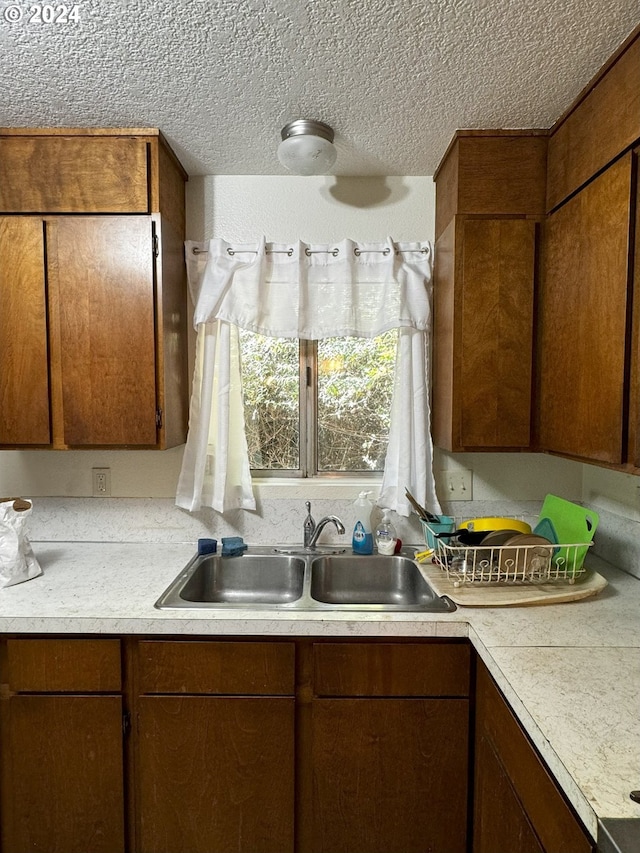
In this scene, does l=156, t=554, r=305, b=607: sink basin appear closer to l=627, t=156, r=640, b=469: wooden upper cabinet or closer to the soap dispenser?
the soap dispenser

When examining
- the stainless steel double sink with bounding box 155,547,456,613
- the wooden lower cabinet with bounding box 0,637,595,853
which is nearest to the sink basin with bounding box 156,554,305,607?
the stainless steel double sink with bounding box 155,547,456,613

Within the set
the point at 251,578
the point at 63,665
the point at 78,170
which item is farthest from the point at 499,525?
the point at 78,170

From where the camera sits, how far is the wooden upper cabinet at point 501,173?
1538mm

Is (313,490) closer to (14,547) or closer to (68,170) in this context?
(14,547)

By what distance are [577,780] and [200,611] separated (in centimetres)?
91

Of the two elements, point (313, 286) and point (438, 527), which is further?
point (313, 286)

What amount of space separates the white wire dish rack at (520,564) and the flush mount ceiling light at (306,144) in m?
1.29

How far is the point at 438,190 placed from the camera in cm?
179

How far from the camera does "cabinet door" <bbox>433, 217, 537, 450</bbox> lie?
1545mm

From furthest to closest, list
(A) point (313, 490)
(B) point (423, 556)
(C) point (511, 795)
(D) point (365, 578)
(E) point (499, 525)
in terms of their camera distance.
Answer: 1. (A) point (313, 490)
2. (D) point (365, 578)
3. (B) point (423, 556)
4. (E) point (499, 525)
5. (C) point (511, 795)

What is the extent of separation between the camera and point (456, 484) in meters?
1.87

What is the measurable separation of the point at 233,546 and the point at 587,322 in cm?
138

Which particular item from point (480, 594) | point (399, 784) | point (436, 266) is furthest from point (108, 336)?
point (399, 784)

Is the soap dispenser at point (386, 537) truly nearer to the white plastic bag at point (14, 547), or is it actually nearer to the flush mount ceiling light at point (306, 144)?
the white plastic bag at point (14, 547)
